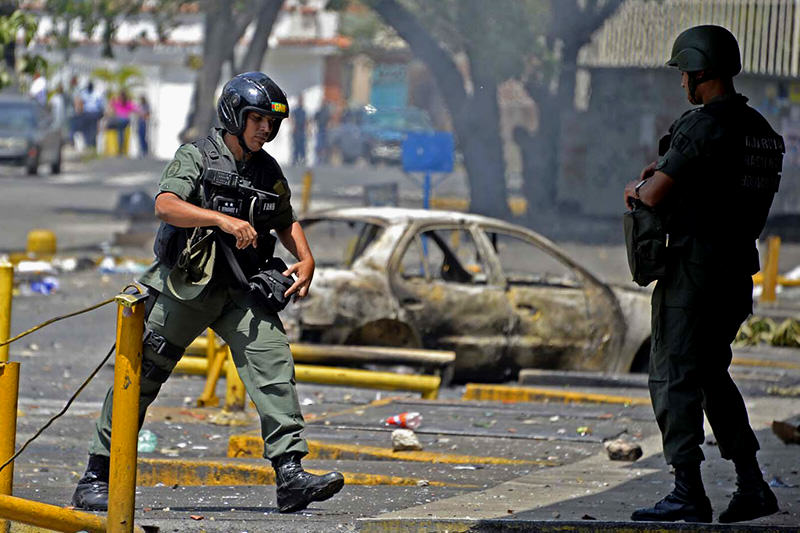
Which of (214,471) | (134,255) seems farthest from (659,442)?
(134,255)

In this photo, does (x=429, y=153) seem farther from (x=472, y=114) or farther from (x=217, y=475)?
(x=217, y=475)

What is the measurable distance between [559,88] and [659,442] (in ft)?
65.2

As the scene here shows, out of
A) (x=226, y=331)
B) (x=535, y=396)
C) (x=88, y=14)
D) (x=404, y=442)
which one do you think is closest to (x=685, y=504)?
(x=226, y=331)

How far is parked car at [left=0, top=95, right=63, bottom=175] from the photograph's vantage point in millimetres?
32594

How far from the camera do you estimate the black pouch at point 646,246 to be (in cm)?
512

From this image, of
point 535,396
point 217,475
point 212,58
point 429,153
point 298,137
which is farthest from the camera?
point 298,137

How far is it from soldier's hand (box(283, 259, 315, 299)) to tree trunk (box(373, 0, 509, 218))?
60.7ft

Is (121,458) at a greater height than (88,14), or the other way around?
(88,14)

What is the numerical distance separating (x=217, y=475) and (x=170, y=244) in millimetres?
1702

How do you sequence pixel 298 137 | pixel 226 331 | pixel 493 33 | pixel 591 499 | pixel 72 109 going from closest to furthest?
1. pixel 226 331
2. pixel 591 499
3. pixel 493 33
4. pixel 72 109
5. pixel 298 137

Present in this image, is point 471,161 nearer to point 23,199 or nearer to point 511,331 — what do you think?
point 23,199

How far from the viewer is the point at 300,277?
553 centimetres

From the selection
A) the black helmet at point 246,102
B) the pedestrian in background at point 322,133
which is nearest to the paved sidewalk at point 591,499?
the black helmet at point 246,102

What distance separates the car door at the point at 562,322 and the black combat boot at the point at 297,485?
18.1 ft
